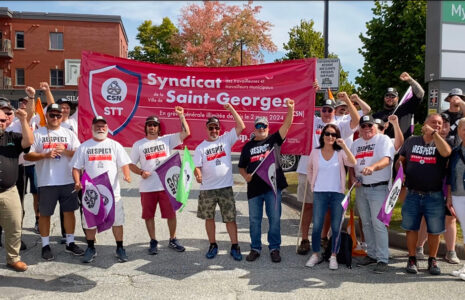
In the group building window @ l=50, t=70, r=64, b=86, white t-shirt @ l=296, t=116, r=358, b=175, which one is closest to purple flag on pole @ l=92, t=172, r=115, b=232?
white t-shirt @ l=296, t=116, r=358, b=175

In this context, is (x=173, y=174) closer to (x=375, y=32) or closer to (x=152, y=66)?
(x=152, y=66)

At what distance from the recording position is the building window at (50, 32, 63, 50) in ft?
121

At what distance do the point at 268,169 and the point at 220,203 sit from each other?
0.83 metres

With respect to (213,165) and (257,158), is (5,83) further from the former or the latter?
(257,158)

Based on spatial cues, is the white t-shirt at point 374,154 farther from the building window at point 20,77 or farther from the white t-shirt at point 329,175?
the building window at point 20,77

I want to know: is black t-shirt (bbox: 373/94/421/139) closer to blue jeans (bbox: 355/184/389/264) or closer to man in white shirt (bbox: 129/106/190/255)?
blue jeans (bbox: 355/184/389/264)

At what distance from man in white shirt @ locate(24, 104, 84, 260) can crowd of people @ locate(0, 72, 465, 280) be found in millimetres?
13

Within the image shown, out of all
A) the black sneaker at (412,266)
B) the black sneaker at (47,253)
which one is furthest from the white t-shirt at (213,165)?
the black sneaker at (412,266)

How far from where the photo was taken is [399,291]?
474 cm

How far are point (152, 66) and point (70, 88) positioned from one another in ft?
108

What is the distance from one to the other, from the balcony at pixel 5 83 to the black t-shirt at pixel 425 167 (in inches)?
1462

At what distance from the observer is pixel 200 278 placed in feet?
17.1

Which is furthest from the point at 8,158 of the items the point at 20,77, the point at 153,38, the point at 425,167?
the point at 153,38

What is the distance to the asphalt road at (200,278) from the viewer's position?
468 cm
